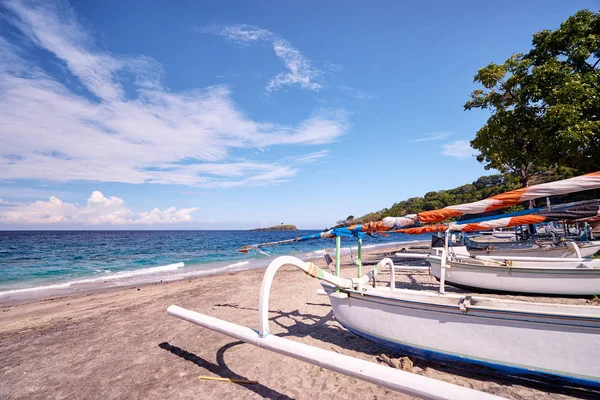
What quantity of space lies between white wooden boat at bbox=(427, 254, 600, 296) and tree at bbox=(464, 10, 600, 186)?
6.77m

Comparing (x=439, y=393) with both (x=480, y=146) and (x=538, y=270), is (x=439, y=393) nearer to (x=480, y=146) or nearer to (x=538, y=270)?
(x=538, y=270)

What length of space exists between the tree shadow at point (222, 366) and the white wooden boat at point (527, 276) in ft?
16.7

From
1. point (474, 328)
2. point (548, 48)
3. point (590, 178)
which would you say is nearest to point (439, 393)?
point (474, 328)

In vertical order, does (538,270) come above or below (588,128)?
below

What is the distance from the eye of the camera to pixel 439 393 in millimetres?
2172

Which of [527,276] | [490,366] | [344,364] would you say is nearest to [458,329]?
[490,366]

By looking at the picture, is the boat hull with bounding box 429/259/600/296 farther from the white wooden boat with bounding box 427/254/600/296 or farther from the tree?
the tree

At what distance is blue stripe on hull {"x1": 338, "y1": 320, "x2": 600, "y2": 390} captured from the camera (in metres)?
3.57

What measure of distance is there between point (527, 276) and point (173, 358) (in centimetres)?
960

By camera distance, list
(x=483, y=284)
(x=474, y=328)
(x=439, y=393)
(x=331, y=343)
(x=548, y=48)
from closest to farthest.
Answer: (x=439, y=393) < (x=474, y=328) < (x=331, y=343) < (x=483, y=284) < (x=548, y=48)

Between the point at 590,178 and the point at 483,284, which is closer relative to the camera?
the point at 590,178

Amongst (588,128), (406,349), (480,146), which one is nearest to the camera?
(406,349)

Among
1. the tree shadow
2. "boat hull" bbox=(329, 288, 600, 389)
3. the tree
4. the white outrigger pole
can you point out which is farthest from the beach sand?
the tree

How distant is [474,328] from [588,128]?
12.9m
